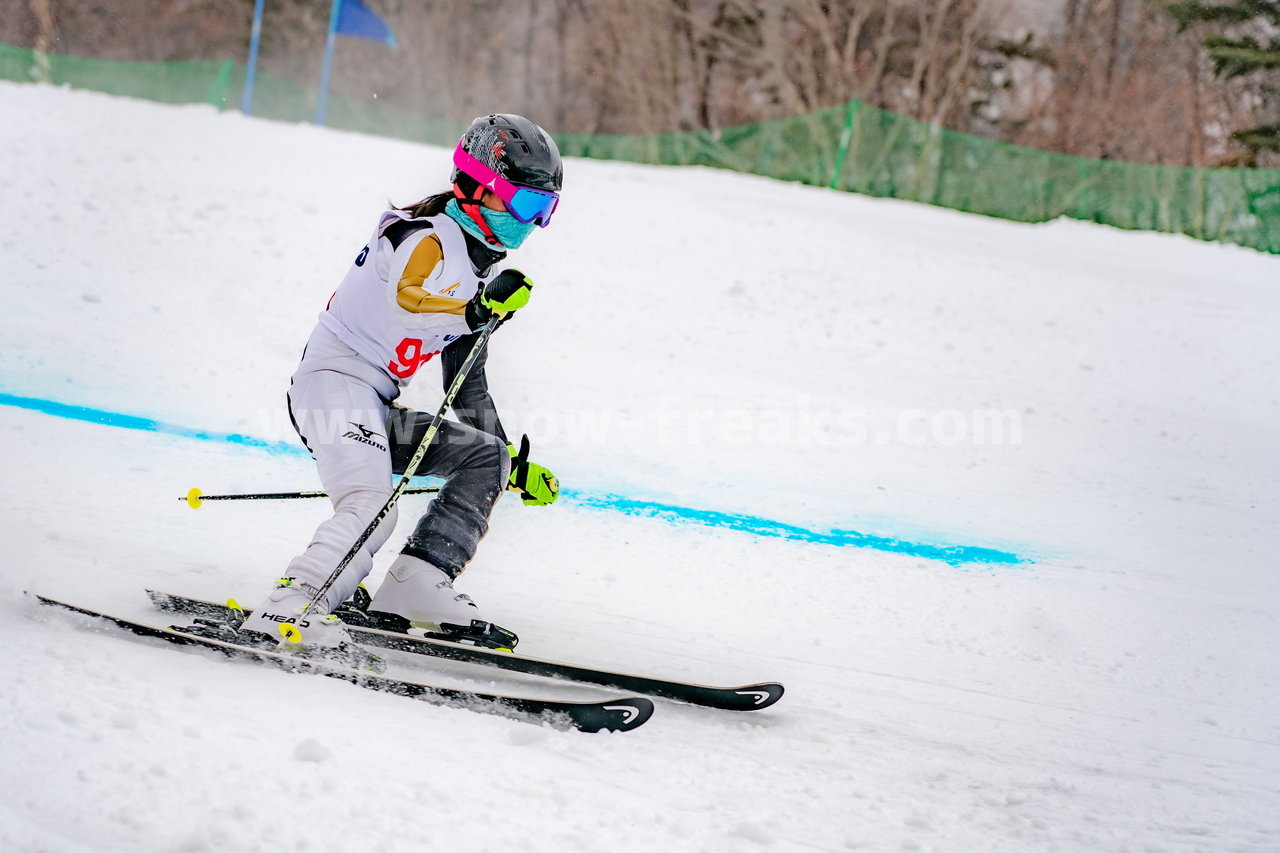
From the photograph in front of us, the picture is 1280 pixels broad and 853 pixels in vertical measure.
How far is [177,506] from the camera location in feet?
15.3

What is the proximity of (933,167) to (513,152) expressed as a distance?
13.4 meters

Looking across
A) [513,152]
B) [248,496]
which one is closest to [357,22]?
[248,496]

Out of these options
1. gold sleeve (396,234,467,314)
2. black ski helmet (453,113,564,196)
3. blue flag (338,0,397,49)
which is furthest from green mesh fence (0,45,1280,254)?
gold sleeve (396,234,467,314)

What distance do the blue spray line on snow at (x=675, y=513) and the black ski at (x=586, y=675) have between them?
2.29m

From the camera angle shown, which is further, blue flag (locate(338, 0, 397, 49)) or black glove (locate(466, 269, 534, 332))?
blue flag (locate(338, 0, 397, 49))

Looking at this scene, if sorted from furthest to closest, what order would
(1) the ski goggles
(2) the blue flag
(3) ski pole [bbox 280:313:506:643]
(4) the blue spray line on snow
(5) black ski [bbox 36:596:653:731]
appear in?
1. (2) the blue flag
2. (4) the blue spray line on snow
3. (1) the ski goggles
4. (3) ski pole [bbox 280:313:506:643]
5. (5) black ski [bbox 36:596:653:731]

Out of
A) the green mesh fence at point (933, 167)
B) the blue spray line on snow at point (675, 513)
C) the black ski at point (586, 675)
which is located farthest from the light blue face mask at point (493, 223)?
the green mesh fence at point (933, 167)

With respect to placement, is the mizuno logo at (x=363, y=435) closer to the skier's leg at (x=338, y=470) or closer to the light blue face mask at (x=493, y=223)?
the skier's leg at (x=338, y=470)

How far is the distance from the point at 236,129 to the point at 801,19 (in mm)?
14082

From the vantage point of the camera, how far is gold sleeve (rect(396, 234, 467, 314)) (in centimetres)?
314

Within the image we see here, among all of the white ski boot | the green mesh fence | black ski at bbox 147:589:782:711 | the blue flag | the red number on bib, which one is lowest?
black ski at bbox 147:589:782:711

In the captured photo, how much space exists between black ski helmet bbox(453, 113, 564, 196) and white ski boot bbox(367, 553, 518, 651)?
1.26 m

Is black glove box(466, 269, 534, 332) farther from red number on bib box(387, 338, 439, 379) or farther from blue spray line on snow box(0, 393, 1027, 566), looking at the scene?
blue spray line on snow box(0, 393, 1027, 566)

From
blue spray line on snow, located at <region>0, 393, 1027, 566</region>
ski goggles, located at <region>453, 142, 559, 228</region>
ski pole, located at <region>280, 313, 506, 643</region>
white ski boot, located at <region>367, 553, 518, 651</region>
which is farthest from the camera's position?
blue spray line on snow, located at <region>0, 393, 1027, 566</region>
